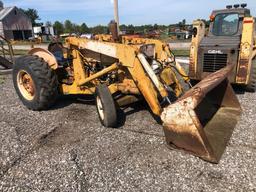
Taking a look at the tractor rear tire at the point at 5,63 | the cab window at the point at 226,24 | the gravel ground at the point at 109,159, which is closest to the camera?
the gravel ground at the point at 109,159

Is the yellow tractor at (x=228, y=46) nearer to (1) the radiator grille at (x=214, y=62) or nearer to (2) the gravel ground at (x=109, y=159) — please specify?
(1) the radiator grille at (x=214, y=62)

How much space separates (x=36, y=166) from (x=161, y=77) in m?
2.86

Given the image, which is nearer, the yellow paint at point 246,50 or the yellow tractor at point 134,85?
the yellow tractor at point 134,85

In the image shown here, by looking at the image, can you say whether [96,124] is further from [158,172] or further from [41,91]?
[158,172]

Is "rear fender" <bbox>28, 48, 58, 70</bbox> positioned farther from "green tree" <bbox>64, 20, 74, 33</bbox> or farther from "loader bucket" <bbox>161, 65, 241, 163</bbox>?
"green tree" <bbox>64, 20, 74, 33</bbox>

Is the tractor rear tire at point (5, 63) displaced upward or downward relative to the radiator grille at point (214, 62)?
downward

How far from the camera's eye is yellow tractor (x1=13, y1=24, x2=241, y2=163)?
3.73m

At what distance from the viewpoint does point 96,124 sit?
17.2 feet

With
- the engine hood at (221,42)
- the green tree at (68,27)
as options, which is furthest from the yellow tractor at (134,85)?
the green tree at (68,27)

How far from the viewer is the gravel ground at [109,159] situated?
11.0 ft

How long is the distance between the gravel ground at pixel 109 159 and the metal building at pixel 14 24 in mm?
51267

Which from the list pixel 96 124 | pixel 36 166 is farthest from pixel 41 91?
pixel 36 166

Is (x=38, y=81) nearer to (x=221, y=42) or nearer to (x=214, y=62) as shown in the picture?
(x=214, y=62)

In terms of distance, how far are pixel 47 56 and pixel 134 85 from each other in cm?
214
